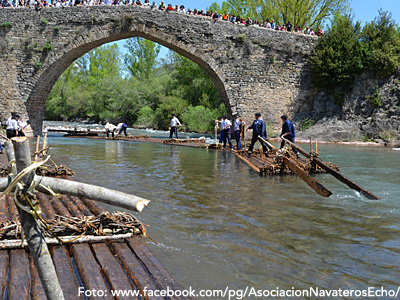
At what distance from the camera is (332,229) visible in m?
4.54

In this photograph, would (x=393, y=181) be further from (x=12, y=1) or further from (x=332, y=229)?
(x=12, y=1)

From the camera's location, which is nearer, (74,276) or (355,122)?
(74,276)

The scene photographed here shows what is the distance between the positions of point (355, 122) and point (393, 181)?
14581mm

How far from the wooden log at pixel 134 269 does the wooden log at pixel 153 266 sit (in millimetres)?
44

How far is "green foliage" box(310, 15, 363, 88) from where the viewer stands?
21375 mm

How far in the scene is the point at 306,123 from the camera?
22422 mm

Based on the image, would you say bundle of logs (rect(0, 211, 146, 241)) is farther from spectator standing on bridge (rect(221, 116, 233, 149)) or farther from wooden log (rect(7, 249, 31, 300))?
spectator standing on bridge (rect(221, 116, 233, 149))

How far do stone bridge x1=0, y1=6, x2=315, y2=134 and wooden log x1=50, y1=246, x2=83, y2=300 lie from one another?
17.9 meters

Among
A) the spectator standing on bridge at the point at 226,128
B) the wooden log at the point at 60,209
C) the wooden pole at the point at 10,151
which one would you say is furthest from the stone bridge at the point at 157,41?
the wooden pole at the point at 10,151

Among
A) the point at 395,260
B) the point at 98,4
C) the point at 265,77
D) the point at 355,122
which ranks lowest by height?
the point at 395,260

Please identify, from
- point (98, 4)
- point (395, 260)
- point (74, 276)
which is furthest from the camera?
point (98, 4)

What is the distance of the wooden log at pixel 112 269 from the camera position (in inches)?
106

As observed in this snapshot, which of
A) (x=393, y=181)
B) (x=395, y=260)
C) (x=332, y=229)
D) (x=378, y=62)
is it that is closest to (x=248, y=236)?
(x=332, y=229)

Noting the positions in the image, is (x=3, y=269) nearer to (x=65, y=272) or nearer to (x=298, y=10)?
(x=65, y=272)
